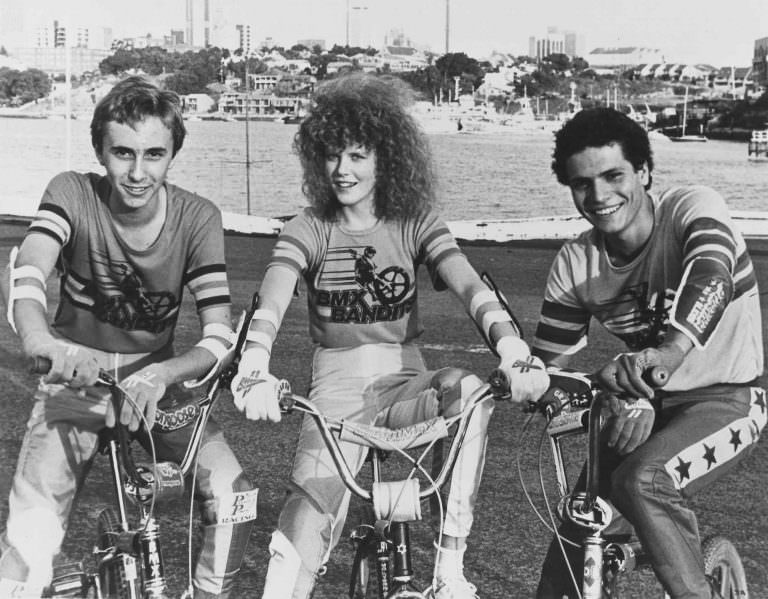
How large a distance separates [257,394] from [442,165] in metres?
34.4

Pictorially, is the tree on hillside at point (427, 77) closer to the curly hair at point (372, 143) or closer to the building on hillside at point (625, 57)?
the building on hillside at point (625, 57)

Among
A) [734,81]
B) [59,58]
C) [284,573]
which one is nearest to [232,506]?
[284,573]

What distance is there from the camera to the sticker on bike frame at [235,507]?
3879mm

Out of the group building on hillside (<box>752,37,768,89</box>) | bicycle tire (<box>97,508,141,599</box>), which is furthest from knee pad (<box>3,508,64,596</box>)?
building on hillside (<box>752,37,768,89</box>)

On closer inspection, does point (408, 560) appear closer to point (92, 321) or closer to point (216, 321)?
point (216, 321)

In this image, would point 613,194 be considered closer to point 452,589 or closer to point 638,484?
point 638,484

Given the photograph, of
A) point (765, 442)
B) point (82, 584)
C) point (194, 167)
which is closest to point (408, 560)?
point (82, 584)

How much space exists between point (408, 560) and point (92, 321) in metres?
1.31

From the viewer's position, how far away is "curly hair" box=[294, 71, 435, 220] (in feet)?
13.7

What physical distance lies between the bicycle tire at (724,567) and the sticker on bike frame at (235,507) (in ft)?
4.74

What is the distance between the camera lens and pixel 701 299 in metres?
3.71

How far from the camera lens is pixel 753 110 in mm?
35562

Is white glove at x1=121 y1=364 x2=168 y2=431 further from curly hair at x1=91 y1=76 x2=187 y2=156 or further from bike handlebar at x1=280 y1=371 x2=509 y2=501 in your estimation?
curly hair at x1=91 y1=76 x2=187 y2=156

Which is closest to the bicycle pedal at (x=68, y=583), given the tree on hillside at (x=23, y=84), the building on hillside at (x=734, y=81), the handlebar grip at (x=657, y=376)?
the handlebar grip at (x=657, y=376)
